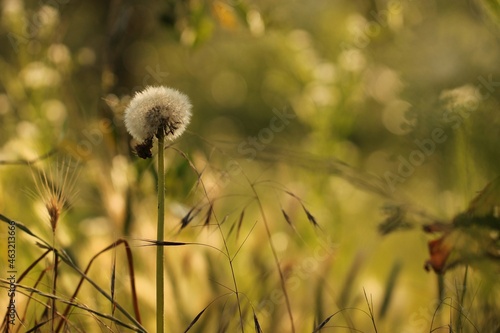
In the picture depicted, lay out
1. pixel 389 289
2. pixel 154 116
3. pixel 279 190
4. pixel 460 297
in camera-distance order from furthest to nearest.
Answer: pixel 279 190 < pixel 389 289 < pixel 460 297 < pixel 154 116

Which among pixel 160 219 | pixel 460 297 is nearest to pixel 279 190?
pixel 460 297

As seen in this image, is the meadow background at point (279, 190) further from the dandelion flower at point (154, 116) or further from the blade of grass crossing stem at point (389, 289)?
the dandelion flower at point (154, 116)

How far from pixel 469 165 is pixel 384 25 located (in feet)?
2.44

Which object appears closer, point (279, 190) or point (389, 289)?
point (389, 289)

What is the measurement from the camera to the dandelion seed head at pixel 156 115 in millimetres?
786

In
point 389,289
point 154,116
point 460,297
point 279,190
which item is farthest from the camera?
point 279,190

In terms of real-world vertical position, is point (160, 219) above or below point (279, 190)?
below

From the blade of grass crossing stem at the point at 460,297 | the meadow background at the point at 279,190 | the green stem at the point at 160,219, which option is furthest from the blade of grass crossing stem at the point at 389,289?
the green stem at the point at 160,219

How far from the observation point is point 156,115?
786 millimetres

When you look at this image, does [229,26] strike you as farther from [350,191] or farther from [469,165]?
[350,191]

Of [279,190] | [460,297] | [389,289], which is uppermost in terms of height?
[279,190]

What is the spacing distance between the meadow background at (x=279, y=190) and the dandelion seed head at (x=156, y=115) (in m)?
0.17

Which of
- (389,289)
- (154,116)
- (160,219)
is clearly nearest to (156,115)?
(154,116)

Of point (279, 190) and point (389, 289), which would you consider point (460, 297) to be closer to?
point (389, 289)
